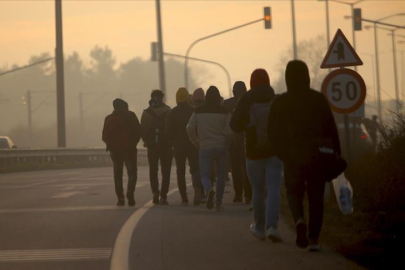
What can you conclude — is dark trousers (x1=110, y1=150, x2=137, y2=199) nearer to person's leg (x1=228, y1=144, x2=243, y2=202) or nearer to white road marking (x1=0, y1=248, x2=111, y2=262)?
person's leg (x1=228, y1=144, x2=243, y2=202)

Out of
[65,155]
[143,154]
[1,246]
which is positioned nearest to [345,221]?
[1,246]

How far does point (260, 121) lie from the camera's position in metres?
11.6

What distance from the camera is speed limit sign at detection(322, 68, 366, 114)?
15062 mm

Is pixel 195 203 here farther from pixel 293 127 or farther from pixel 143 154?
pixel 143 154

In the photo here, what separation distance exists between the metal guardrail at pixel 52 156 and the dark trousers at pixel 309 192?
29.1 meters

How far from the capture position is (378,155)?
16328mm

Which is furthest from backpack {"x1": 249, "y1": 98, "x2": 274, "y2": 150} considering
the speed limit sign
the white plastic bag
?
the speed limit sign

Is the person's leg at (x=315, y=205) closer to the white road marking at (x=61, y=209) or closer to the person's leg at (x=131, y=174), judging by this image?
the white road marking at (x=61, y=209)

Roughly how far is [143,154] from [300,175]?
40777 millimetres

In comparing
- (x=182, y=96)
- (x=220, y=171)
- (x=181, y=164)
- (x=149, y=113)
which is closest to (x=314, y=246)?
(x=220, y=171)

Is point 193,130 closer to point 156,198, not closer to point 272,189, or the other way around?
point 156,198

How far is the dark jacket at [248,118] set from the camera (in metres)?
11.5

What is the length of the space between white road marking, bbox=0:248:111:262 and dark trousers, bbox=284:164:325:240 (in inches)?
77.0

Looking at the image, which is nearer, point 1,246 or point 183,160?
point 1,246
